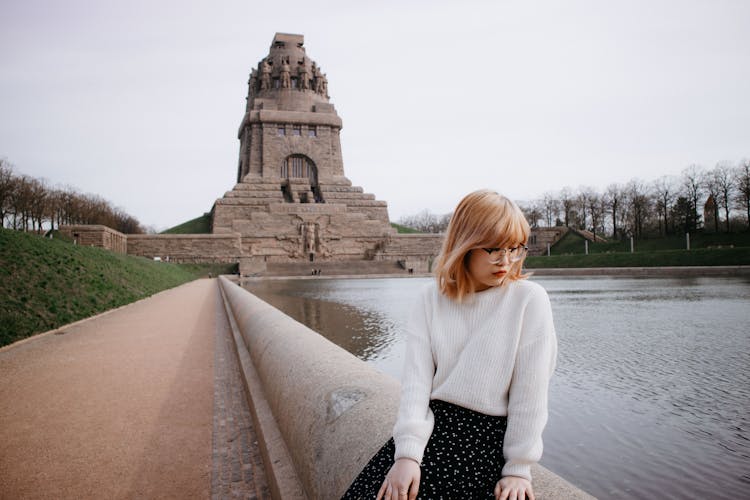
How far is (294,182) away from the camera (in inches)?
1944

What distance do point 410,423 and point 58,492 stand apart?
2.43 m

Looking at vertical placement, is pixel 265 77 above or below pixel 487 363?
above

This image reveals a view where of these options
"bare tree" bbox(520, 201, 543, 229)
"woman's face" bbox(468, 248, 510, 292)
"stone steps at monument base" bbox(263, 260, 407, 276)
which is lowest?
"stone steps at monument base" bbox(263, 260, 407, 276)

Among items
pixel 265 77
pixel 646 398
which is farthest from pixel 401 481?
pixel 265 77

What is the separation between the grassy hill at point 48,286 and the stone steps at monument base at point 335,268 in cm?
2126

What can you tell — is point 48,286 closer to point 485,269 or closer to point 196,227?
point 485,269

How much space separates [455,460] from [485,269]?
0.67 meters

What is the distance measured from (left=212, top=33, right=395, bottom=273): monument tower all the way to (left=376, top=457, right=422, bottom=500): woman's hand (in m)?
40.3

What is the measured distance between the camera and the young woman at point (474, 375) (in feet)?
5.60

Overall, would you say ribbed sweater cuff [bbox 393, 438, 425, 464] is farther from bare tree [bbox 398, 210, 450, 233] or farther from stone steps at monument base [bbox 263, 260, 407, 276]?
bare tree [bbox 398, 210, 450, 233]

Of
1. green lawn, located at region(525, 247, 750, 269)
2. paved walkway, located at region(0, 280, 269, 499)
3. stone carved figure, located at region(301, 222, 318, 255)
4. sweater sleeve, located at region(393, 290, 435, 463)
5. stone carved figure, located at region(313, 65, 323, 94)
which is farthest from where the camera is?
stone carved figure, located at region(313, 65, 323, 94)

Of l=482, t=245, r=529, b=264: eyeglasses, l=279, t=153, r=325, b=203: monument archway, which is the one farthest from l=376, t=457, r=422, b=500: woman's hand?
l=279, t=153, r=325, b=203: monument archway

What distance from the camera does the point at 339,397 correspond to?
8.68 ft

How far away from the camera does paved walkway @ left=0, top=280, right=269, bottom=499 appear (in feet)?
10.2
